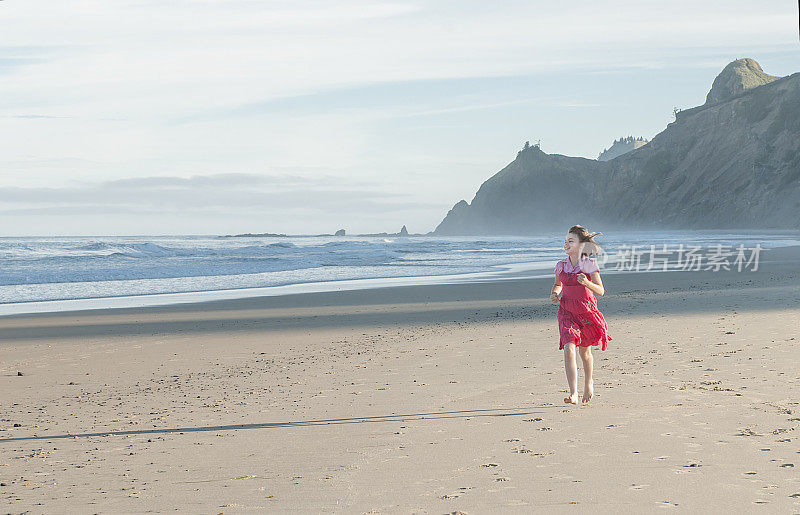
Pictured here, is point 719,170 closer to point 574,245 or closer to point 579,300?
point 579,300

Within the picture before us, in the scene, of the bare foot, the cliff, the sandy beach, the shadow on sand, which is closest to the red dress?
the bare foot

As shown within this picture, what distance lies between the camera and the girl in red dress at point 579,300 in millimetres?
6418

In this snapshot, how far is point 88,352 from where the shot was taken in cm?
1052

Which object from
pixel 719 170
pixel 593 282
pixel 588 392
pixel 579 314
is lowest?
pixel 588 392

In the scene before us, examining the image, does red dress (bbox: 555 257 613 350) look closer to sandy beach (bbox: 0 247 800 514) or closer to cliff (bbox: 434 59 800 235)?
sandy beach (bbox: 0 247 800 514)

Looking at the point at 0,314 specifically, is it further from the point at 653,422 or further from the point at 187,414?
the point at 653,422

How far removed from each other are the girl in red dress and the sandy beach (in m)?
0.45

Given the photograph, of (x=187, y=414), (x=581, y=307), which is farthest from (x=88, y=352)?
(x=581, y=307)

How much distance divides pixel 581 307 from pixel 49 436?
4.07 m

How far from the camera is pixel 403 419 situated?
603cm

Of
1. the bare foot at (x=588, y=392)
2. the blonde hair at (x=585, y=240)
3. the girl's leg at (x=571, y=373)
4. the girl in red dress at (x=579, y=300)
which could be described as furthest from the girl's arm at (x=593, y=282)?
the bare foot at (x=588, y=392)

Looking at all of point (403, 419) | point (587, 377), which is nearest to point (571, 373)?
point (587, 377)

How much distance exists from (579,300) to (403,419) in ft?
5.63

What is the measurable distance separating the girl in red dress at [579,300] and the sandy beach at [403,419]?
17.5 inches
